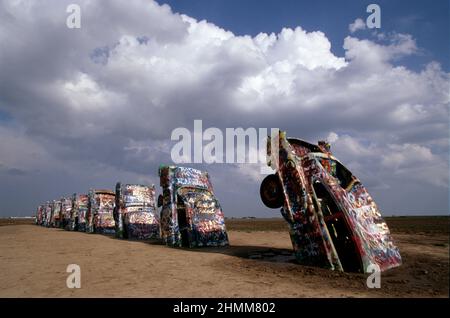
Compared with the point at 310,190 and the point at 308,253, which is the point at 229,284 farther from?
the point at 310,190

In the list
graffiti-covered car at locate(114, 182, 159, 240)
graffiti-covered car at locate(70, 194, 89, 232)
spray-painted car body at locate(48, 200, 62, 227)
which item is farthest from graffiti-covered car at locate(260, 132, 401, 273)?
spray-painted car body at locate(48, 200, 62, 227)

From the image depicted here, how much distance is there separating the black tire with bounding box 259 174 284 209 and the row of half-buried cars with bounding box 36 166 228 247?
15.7 feet

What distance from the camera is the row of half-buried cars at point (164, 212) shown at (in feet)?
46.1

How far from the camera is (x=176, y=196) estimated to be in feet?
48.5

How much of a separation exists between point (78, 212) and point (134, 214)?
1310cm

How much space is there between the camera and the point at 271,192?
981 cm

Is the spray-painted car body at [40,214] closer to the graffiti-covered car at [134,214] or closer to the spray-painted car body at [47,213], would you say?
the spray-painted car body at [47,213]

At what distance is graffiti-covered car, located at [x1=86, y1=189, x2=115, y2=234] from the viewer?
2484 centimetres

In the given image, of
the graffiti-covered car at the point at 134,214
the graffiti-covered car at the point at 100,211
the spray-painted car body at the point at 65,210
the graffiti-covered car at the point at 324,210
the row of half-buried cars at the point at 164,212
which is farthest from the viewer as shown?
the spray-painted car body at the point at 65,210

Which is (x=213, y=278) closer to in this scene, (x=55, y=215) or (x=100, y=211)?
(x=100, y=211)

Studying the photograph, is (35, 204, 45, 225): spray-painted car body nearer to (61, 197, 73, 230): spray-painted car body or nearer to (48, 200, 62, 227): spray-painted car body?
(48, 200, 62, 227): spray-painted car body

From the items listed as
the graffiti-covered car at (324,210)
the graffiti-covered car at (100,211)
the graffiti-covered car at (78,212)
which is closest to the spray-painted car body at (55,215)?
the graffiti-covered car at (78,212)
